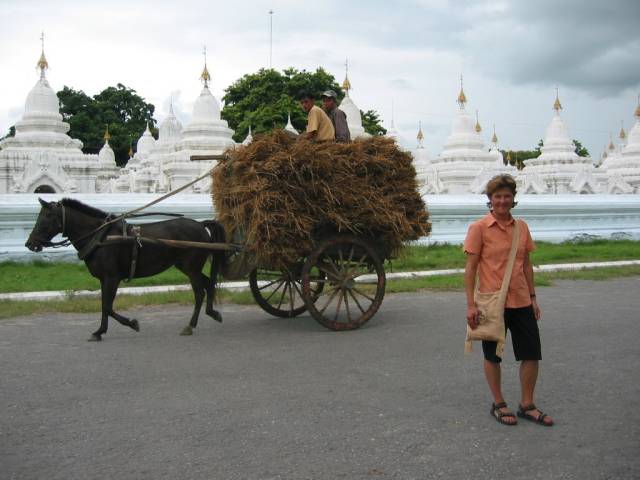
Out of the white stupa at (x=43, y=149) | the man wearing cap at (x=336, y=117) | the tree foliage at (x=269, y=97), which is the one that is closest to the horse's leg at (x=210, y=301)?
the man wearing cap at (x=336, y=117)

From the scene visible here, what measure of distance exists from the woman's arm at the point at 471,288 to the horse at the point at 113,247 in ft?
13.0

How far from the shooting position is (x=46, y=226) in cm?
750

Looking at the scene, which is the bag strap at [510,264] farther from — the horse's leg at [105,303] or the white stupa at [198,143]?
the white stupa at [198,143]

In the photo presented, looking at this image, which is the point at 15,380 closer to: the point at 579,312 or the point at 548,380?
the point at 548,380

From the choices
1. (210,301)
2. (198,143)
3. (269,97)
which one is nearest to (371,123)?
(269,97)

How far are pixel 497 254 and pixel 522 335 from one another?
21.3 inches

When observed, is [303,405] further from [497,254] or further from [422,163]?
[422,163]

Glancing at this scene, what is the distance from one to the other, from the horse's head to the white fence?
6188 mm

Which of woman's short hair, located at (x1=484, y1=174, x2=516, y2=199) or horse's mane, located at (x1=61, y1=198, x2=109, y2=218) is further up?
woman's short hair, located at (x1=484, y1=174, x2=516, y2=199)

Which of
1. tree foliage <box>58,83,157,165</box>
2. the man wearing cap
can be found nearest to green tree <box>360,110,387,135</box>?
tree foliage <box>58,83,157,165</box>

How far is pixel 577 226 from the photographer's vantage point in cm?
1923

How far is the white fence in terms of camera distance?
13430 millimetres

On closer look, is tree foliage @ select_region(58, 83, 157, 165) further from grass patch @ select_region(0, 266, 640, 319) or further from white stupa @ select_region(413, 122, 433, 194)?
grass patch @ select_region(0, 266, 640, 319)

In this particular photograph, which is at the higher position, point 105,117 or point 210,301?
point 105,117
